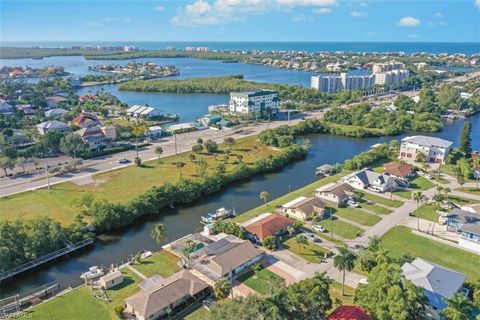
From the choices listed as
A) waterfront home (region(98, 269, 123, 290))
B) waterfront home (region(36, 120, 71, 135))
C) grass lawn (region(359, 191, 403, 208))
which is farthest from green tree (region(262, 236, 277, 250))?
waterfront home (region(36, 120, 71, 135))

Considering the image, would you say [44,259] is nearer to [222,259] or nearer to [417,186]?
[222,259]

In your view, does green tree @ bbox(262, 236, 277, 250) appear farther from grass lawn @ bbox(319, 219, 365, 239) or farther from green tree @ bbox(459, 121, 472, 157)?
green tree @ bbox(459, 121, 472, 157)

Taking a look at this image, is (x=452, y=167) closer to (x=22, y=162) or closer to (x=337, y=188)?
(x=337, y=188)

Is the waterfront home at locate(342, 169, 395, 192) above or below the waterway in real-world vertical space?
above

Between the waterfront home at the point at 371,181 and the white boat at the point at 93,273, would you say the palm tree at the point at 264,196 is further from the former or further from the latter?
the white boat at the point at 93,273

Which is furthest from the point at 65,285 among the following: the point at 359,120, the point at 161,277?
the point at 359,120
